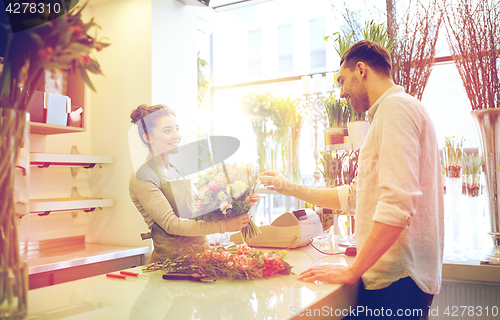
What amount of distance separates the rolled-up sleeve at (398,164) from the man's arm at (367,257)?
1.3 inches

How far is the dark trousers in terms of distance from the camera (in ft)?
3.86

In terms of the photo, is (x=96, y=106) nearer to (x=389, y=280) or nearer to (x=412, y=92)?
(x=412, y=92)

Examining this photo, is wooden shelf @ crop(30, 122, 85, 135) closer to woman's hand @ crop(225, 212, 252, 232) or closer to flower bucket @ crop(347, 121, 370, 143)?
woman's hand @ crop(225, 212, 252, 232)

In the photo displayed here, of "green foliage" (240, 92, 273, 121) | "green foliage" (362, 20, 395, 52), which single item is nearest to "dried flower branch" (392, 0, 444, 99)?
"green foliage" (362, 20, 395, 52)

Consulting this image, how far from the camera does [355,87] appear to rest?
4.51 feet

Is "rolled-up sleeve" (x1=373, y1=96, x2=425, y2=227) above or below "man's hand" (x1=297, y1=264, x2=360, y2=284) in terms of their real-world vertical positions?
above

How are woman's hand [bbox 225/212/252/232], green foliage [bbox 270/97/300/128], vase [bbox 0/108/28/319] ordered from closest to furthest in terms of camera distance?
vase [bbox 0/108/28/319] → woman's hand [bbox 225/212/252/232] → green foliage [bbox 270/97/300/128]

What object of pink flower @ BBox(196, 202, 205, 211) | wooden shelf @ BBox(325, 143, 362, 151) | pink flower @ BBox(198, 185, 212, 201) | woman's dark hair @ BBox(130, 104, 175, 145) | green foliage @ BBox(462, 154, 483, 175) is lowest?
pink flower @ BBox(196, 202, 205, 211)

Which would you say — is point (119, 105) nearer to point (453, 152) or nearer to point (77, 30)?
point (453, 152)

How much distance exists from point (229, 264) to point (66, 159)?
76.9 inches

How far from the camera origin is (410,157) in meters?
1.08

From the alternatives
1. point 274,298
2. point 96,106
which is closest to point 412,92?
point 274,298

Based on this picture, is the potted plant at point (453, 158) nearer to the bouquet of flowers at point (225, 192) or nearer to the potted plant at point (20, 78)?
the bouquet of flowers at point (225, 192)

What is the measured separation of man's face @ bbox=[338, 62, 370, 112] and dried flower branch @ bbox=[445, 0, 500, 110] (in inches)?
43.5
